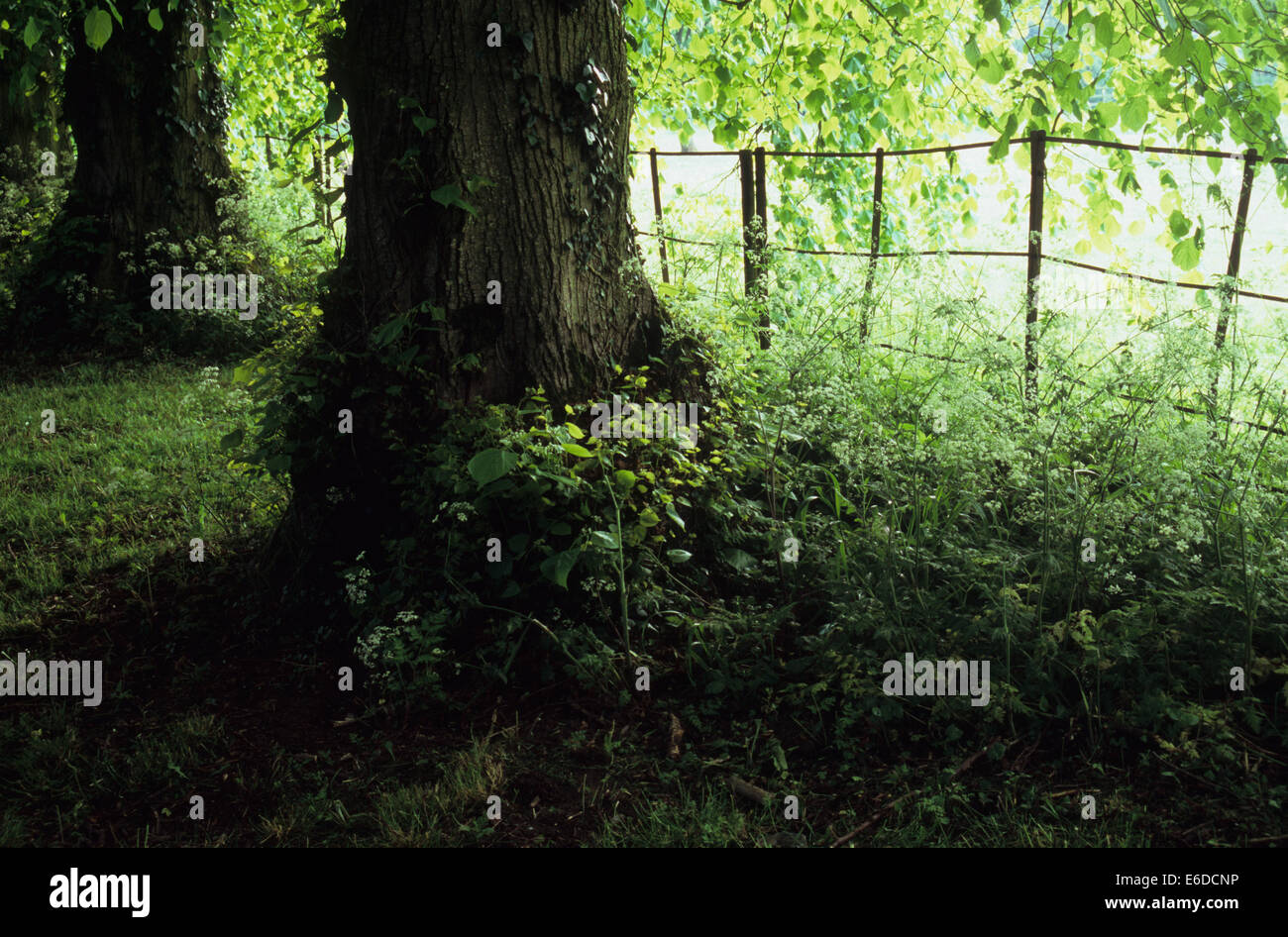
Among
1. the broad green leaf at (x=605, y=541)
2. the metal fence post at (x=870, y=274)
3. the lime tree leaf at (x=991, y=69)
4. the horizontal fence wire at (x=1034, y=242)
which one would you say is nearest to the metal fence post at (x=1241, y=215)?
the horizontal fence wire at (x=1034, y=242)

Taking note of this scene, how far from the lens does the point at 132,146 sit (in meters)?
8.55

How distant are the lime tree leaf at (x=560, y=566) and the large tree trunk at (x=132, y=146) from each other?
6.69 meters

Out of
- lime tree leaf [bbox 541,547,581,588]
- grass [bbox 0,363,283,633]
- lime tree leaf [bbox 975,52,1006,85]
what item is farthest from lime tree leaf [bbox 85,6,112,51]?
lime tree leaf [bbox 975,52,1006,85]

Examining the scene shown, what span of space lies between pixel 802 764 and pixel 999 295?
2655 millimetres

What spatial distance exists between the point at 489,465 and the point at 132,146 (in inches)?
276

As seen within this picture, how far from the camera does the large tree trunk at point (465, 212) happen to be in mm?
3971

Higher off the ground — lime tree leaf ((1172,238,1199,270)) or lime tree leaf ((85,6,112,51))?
lime tree leaf ((85,6,112,51))

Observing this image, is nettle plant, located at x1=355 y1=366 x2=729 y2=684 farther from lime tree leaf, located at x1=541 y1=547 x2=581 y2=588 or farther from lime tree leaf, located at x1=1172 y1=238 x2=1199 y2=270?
lime tree leaf, located at x1=1172 y1=238 x2=1199 y2=270

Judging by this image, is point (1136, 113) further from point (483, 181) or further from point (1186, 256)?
point (483, 181)

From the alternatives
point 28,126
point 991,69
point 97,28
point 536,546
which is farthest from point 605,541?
point 28,126

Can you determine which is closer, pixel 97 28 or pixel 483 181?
pixel 483 181

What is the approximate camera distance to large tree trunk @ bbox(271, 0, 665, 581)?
3971mm

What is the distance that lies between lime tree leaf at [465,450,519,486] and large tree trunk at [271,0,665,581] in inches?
20.1
